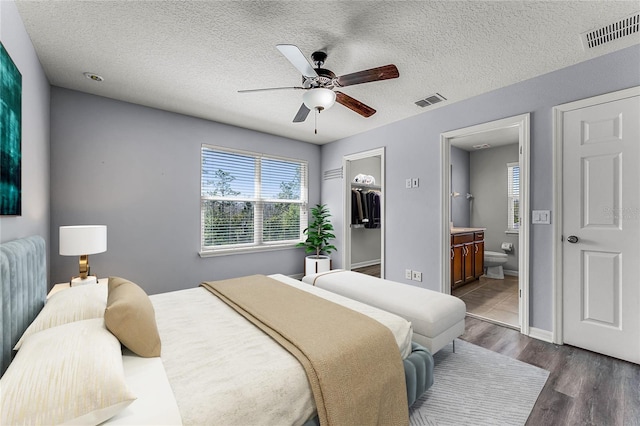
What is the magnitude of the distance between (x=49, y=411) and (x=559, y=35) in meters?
3.44

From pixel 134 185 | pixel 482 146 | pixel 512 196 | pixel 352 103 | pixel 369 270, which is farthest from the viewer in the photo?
pixel 369 270

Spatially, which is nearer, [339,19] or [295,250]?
[339,19]

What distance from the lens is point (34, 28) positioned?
197 centimetres

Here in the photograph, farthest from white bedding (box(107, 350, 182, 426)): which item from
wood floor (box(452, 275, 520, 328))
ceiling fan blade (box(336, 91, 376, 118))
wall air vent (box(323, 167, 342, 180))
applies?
wall air vent (box(323, 167, 342, 180))

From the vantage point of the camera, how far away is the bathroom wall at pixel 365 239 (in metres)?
5.98

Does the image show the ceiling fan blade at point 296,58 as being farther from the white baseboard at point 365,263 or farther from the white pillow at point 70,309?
the white baseboard at point 365,263

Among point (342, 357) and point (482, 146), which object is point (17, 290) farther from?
point (482, 146)

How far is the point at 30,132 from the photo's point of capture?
2.04 meters

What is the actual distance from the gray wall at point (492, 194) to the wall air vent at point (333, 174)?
3137mm

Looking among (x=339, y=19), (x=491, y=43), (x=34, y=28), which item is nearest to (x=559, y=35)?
(x=491, y=43)

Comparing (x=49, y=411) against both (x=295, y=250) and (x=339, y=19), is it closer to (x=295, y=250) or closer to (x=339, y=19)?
(x=339, y=19)

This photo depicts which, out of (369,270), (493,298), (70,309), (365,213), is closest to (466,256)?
(493,298)

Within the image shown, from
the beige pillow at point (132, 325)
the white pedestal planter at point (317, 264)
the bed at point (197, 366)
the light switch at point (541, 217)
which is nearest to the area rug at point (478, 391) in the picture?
the bed at point (197, 366)

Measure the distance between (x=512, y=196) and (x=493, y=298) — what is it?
260 cm
